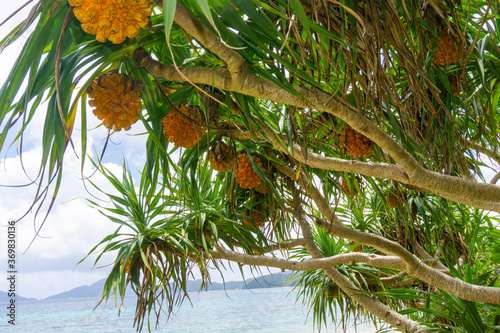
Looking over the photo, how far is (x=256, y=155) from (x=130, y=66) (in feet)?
2.68

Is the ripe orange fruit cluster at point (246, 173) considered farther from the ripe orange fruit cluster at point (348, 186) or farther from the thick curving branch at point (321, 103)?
the thick curving branch at point (321, 103)

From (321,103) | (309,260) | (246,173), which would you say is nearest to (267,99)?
(321,103)

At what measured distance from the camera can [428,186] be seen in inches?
42.4

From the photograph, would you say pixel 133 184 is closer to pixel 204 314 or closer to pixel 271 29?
pixel 271 29

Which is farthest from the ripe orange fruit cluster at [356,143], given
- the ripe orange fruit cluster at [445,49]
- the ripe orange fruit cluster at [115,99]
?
the ripe orange fruit cluster at [115,99]

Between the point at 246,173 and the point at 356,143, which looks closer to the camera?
the point at 356,143

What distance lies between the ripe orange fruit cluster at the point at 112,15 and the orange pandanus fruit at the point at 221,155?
736mm

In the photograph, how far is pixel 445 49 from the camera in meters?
1.08

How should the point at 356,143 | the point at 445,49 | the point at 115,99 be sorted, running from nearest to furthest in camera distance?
1. the point at 115,99
2. the point at 445,49
3. the point at 356,143

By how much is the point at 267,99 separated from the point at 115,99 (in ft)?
1.17

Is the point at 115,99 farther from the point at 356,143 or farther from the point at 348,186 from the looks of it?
the point at 348,186

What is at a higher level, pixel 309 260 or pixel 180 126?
pixel 180 126

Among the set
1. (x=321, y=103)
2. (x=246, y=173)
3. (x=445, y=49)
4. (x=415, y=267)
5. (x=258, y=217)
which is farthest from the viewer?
(x=258, y=217)

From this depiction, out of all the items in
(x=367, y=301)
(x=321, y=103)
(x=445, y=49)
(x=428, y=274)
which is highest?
(x=445, y=49)
